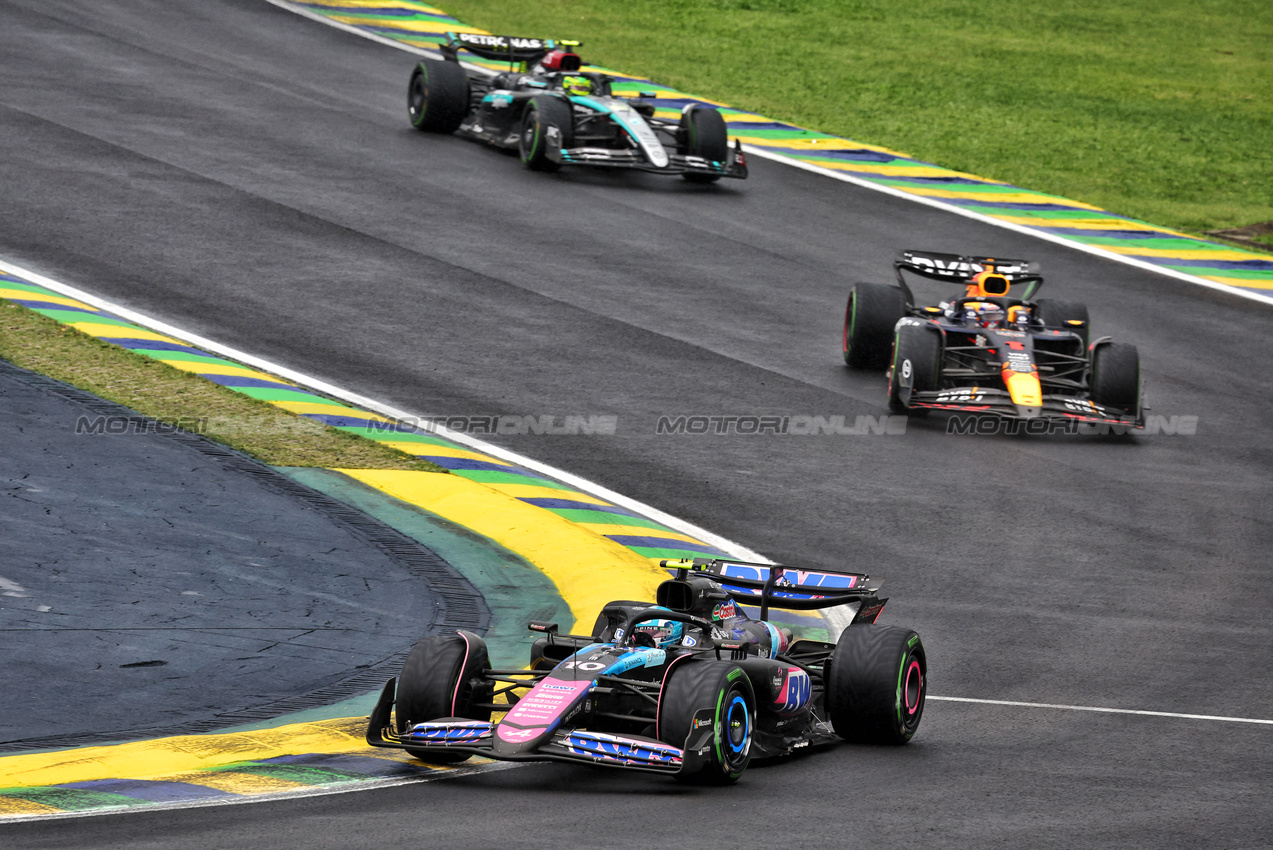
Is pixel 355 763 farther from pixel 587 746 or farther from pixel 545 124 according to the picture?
pixel 545 124

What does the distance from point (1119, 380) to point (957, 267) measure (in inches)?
91.3

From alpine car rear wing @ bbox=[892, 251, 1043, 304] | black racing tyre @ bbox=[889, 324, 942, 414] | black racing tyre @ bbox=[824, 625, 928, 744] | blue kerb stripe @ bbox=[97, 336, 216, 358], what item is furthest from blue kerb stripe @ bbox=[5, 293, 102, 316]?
black racing tyre @ bbox=[824, 625, 928, 744]

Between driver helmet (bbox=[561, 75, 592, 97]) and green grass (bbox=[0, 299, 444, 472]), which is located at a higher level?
driver helmet (bbox=[561, 75, 592, 97])

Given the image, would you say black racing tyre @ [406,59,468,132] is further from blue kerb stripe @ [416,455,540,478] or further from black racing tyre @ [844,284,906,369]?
blue kerb stripe @ [416,455,540,478]

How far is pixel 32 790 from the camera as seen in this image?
8273mm

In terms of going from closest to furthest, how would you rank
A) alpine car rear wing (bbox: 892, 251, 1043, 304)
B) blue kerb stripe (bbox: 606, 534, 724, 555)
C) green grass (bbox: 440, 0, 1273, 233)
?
blue kerb stripe (bbox: 606, 534, 724, 555) → alpine car rear wing (bbox: 892, 251, 1043, 304) → green grass (bbox: 440, 0, 1273, 233)

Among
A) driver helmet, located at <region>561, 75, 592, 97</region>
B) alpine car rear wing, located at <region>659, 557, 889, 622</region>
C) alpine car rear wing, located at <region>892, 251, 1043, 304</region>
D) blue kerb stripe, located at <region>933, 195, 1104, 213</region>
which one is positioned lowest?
alpine car rear wing, located at <region>659, 557, 889, 622</region>

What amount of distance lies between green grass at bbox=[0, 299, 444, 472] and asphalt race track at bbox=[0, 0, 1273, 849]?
1.39 m

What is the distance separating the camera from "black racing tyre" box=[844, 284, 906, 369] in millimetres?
18750

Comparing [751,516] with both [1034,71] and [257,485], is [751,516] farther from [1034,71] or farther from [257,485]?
[1034,71]

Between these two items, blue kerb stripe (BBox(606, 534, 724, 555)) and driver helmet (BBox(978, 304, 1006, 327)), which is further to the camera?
driver helmet (BBox(978, 304, 1006, 327))

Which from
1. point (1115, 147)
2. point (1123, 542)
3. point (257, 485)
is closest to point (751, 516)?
point (1123, 542)

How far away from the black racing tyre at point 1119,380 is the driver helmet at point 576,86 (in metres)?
10.5

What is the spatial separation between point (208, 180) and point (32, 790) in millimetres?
15923
